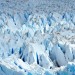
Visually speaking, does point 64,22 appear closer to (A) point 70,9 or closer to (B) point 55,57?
(A) point 70,9

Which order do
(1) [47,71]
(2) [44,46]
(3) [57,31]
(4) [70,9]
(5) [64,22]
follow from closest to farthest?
(1) [47,71], (2) [44,46], (3) [57,31], (5) [64,22], (4) [70,9]

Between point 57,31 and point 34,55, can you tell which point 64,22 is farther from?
point 34,55

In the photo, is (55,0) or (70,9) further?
(55,0)

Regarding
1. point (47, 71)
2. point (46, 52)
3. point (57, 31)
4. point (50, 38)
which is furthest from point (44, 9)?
point (47, 71)

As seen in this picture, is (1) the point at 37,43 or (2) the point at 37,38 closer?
(1) the point at 37,43

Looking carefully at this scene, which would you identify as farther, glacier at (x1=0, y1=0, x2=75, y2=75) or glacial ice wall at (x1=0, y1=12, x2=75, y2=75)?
glacial ice wall at (x1=0, y1=12, x2=75, y2=75)

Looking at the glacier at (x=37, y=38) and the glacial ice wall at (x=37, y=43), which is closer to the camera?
the glacier at (x=37, y=38)

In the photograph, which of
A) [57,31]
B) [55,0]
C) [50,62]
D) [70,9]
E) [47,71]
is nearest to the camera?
[47,71]
